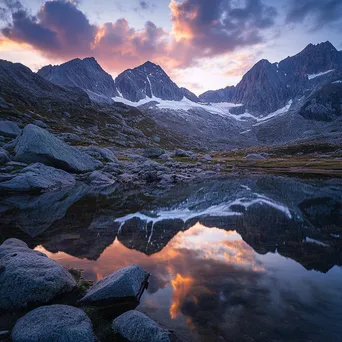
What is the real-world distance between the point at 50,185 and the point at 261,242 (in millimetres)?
38149

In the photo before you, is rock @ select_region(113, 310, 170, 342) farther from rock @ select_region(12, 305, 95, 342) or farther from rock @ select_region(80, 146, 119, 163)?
rock @ select_region(80, 146, 119, 163)

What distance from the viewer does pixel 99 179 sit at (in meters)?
56.4

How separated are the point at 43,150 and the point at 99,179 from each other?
12.6 metres

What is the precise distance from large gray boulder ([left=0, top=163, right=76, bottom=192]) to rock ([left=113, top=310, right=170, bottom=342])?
128 ft

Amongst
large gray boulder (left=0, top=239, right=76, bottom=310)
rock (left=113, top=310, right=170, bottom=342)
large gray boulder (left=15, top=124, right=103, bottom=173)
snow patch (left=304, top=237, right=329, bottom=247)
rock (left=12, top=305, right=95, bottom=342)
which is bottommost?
snow patch (left=304, top=237, right=329, bottom=247)

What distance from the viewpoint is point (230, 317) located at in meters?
10.2

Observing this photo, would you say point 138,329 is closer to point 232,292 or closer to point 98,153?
point 232,292

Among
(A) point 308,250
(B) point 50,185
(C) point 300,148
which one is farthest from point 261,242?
(C) point 300,148

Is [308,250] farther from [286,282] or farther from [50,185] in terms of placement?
[50,185]

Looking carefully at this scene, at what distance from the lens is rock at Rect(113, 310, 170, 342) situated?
861 cm

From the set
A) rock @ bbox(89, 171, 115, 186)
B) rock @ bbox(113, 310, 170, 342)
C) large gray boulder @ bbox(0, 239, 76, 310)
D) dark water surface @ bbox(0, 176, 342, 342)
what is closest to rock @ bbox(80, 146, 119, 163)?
rock @ bbox(89, 171, 115, 186)

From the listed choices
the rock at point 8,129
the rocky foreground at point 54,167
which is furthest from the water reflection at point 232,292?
the rock at point 8,129

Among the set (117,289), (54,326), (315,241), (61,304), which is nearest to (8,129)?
(61,304)

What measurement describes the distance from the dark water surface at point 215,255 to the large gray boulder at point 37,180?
7.79 metres
